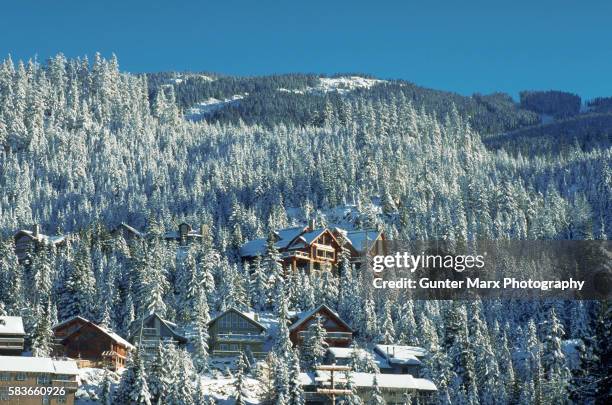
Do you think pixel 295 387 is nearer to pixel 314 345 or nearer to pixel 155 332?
pixel 314 345

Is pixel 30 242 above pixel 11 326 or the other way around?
above

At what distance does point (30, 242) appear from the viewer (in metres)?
120

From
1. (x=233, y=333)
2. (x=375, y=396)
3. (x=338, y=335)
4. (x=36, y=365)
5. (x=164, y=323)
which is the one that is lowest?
(x=375, y=396)

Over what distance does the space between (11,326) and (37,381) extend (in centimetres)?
948

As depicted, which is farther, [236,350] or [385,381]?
[236,350]

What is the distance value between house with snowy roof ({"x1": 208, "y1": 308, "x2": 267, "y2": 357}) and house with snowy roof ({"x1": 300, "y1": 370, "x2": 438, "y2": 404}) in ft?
37.4

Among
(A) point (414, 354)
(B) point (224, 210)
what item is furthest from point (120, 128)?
(A) point (414, 354)

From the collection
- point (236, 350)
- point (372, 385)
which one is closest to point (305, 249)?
point (236, 350)

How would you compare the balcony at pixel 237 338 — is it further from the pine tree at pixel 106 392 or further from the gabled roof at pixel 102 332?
the pine tree at pixel 106 392

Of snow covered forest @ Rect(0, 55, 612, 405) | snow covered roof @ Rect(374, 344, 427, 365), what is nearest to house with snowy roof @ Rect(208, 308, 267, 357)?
snow covered forest @ Rect(0, 55, 612, 405)

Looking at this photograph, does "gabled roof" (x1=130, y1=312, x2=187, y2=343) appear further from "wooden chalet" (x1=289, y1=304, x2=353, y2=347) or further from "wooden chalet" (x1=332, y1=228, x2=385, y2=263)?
"wooden chalet" (x1=332, y1=228, x2=385, y2=263)

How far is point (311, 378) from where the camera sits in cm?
7669

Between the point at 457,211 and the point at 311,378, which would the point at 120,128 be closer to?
the point at 457,211

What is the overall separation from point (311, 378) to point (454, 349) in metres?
13.4
